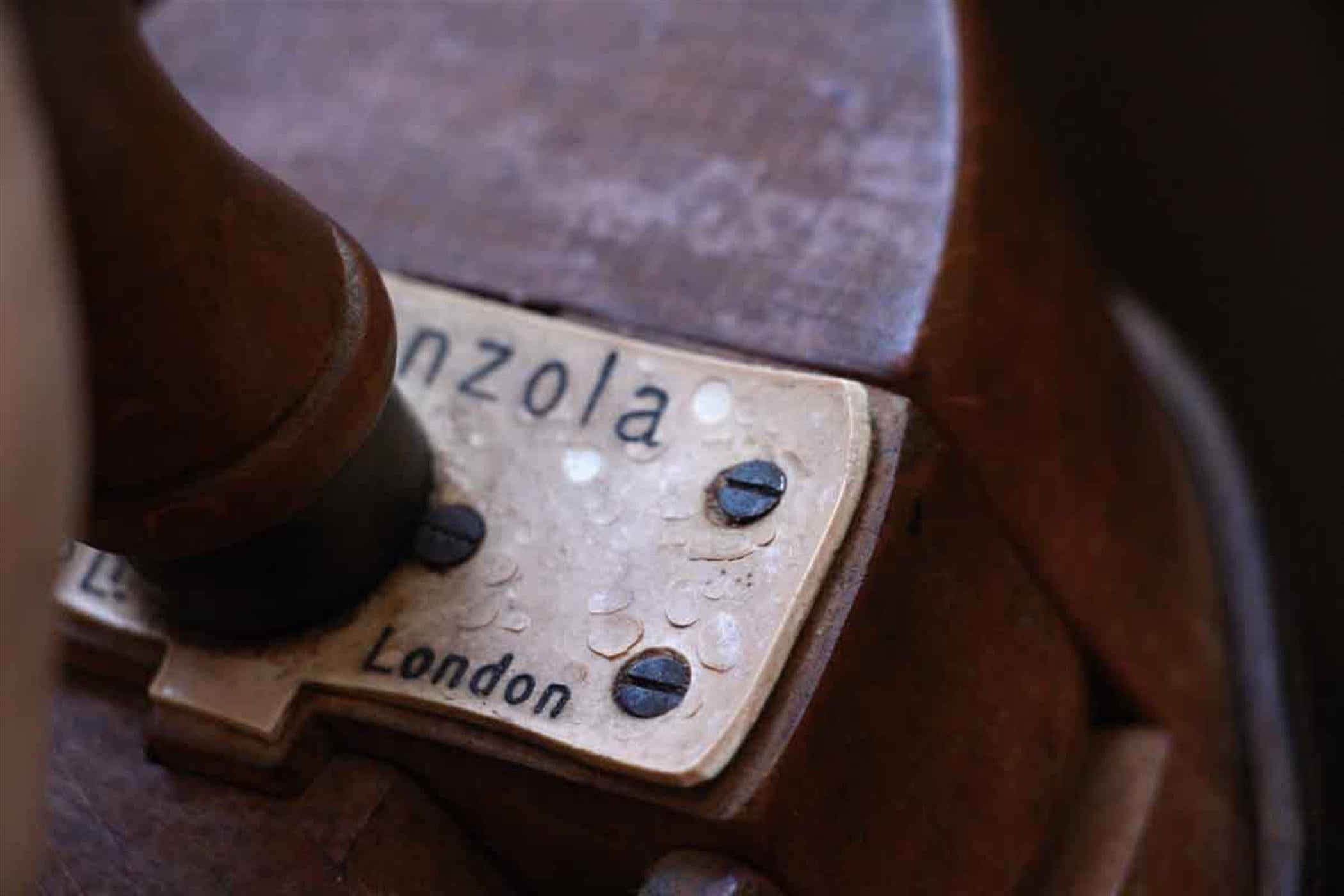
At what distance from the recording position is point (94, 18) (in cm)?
46

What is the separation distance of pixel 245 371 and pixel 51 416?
0.20 metres

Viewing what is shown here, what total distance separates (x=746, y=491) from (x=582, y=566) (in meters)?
0.08

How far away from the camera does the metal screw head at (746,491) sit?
2.14ft

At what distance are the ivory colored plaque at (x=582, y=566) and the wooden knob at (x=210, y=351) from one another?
0.13 ft

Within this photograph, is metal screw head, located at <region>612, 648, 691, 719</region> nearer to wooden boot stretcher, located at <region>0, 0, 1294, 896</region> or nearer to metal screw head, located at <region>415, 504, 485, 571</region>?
wooden boot stretcher, located at <region>0, 0, 1294, 896</region>

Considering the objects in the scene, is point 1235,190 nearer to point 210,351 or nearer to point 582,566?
point 582,566

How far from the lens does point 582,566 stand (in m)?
0.67

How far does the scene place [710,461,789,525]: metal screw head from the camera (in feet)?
2.14

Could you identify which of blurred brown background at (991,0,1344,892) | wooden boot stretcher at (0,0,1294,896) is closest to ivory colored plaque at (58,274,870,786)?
wooden boot stretcher at (0,0,1294,896)

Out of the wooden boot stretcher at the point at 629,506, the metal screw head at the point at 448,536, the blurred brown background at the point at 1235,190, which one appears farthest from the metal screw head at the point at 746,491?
the blurred brown background at the point at 1235,190

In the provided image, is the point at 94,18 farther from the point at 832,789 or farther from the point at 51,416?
the point at 832,789

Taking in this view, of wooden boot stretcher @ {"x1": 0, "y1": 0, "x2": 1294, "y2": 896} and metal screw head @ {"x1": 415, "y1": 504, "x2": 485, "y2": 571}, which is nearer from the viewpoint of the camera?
wooden boot stretcher @ {"x1": 0, "y1": 0, "x2": 1294, "y2": 896}

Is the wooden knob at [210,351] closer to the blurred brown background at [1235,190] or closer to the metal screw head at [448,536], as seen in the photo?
the metal screw head at [448,536]

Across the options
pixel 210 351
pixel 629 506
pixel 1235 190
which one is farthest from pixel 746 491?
pixel 1235 190
